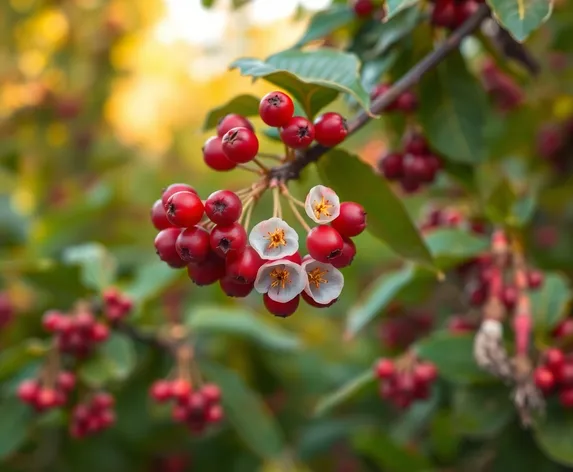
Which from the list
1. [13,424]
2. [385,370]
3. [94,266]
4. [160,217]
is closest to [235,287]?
[160,217]

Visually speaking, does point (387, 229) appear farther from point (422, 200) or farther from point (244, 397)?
point (422, 200)

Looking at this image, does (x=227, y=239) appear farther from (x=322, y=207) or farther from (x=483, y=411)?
(x=483, y=411)

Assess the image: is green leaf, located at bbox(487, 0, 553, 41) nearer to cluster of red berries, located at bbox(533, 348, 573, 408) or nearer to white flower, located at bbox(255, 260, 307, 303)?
white flower, located at bbox(255, 260, 307, 303)

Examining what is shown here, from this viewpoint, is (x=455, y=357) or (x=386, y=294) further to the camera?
(x=386, y=294)

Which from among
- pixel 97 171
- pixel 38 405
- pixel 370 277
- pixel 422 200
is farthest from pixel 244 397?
pixel 97 171

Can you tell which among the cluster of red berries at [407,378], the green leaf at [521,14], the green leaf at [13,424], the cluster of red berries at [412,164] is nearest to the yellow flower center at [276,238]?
the green leaf at [521,14]

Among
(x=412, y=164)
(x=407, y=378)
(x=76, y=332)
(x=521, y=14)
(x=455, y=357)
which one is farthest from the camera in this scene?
(x=76, y=332)
